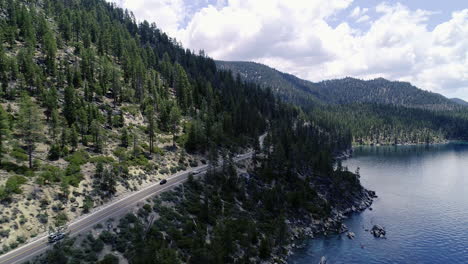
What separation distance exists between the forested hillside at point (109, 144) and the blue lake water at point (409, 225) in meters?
10.2

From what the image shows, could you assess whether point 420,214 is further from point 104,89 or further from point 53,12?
point 53,12

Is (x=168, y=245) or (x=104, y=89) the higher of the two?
(x=104, y=89)

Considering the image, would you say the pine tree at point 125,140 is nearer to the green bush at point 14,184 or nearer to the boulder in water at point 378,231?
the green bush at point 14,184

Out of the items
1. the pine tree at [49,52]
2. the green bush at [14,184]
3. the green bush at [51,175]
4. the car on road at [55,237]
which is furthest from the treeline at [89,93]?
the car on road at [55,237]

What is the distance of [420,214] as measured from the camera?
290 feet

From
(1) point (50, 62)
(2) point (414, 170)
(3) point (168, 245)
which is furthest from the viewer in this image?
(2) point (414, 170)

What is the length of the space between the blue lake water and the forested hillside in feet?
33.6

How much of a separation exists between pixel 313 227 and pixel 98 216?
5651 centimetres

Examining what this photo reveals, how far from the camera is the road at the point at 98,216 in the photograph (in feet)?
129

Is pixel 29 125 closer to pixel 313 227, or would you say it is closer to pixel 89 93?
pixel 89 93

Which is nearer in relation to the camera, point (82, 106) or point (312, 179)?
point (82, 106)

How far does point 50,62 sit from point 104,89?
20.7 metres

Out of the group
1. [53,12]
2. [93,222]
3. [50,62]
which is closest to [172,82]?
[50,62]

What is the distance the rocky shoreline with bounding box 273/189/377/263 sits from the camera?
222 ft
